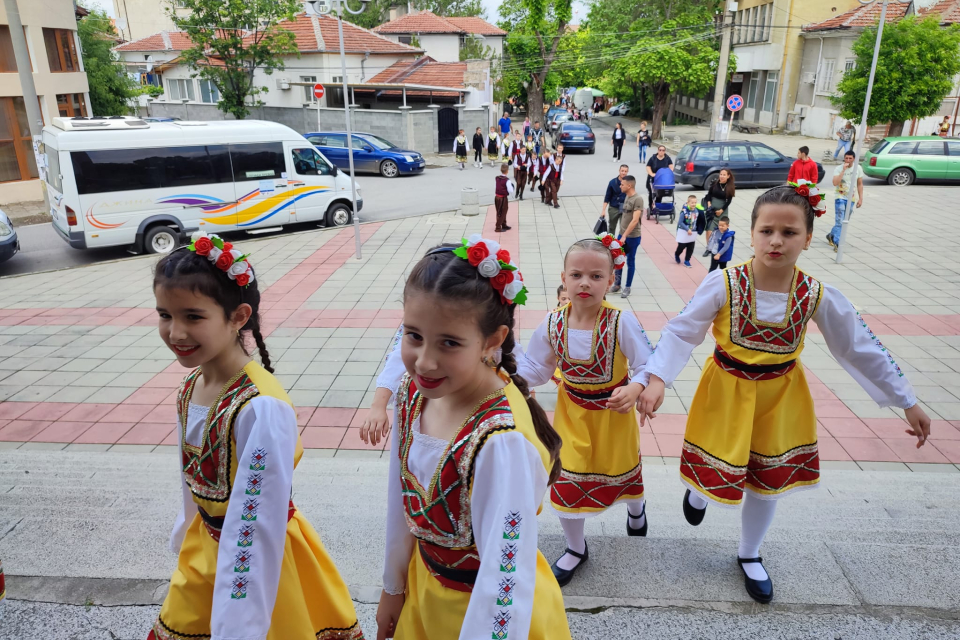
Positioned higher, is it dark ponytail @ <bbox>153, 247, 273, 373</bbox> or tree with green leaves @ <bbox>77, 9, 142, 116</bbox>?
tree with green leaves @ <bbox>77, 9, 142, 116</bbox>

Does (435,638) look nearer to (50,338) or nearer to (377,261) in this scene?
(50,338)

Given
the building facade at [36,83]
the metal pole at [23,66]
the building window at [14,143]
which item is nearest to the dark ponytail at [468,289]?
the metal pole at [23,66]

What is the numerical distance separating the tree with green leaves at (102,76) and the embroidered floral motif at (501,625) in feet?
83.0

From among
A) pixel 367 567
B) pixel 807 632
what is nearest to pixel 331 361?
pixel 367 567

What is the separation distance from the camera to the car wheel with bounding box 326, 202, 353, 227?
1387 cm

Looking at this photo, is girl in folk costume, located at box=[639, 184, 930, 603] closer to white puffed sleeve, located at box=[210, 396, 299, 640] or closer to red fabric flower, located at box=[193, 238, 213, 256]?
white puffed sleeve, located at box=[210, 396, 299, 640]

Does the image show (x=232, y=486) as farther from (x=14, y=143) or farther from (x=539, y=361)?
(x=14, y=143)

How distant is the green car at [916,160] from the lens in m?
17.3

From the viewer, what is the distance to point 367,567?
3158mm

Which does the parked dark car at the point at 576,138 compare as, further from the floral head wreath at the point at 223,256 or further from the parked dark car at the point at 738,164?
the floral head wreath at the point at 223,256

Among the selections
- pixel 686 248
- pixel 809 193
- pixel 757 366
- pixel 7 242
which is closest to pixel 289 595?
pixel 757 366

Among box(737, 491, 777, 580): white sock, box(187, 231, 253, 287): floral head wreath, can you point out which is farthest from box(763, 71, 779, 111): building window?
box(187, 231, 253, 287): floral head wreath

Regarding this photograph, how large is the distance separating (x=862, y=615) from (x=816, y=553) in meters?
0.47

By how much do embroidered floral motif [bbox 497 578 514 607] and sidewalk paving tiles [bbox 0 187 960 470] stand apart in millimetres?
3561
